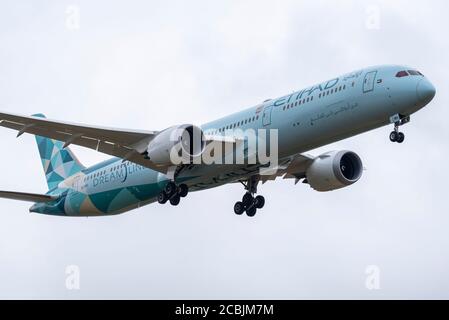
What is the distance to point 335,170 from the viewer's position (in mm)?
52812

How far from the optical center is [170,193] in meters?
50.0

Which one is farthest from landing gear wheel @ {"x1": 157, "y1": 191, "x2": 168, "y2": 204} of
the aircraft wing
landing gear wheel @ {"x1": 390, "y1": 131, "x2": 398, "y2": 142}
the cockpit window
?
the cockpit window

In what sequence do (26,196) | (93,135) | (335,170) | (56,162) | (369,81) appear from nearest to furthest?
(369,81), (93,135), (335,170), (26,196), (56,162)

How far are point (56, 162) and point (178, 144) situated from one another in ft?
49.8

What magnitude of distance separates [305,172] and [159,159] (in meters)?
9.12

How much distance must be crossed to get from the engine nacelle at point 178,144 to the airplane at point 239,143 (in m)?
0.04

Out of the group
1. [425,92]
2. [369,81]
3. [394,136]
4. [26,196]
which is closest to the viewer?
[425,92]

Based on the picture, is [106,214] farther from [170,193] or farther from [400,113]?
[400,113]

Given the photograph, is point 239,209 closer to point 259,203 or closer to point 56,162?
point 259,203

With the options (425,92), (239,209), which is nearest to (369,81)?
(425,92)

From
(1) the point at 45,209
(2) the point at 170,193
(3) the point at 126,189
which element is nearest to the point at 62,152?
(1) the point at 45,209

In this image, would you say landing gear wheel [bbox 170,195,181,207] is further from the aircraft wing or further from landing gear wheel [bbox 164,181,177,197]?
the aircraft wing

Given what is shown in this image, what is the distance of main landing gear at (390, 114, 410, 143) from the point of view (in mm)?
44688

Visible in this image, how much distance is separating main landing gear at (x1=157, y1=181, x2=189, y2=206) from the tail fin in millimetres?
9969
